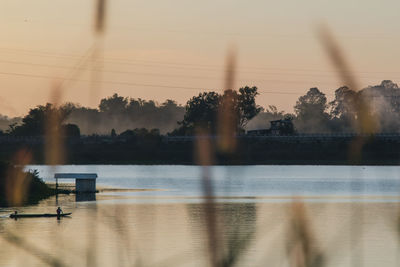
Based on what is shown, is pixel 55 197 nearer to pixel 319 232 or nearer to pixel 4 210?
pixel 4 210

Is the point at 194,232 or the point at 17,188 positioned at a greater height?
the point at 17,188

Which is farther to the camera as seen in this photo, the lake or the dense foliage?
the dense foliage

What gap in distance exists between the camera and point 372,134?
6.60 metres

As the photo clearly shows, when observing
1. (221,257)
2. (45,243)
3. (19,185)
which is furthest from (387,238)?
(221,257)

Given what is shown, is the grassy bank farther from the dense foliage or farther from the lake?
the lake

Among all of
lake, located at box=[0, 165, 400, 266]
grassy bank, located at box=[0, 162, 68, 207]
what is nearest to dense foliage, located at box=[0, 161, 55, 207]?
grassy bank, located at box=[0, 162, 68, 207]

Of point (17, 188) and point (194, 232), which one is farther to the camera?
point (17, 188)

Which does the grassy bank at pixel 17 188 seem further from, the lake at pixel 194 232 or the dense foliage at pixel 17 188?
the lake at pixel 194 232

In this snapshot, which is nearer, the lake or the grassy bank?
the lake

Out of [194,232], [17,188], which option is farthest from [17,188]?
[194,232]

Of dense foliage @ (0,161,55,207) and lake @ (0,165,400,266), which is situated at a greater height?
dense foliage @ (0,161,55,207)

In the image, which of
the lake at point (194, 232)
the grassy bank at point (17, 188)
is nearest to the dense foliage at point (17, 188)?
the grassy bank at point (17, 188)

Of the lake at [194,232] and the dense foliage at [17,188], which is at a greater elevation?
the dense foliage at [17,188]

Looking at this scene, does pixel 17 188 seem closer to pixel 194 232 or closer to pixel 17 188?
pixel 17 188
